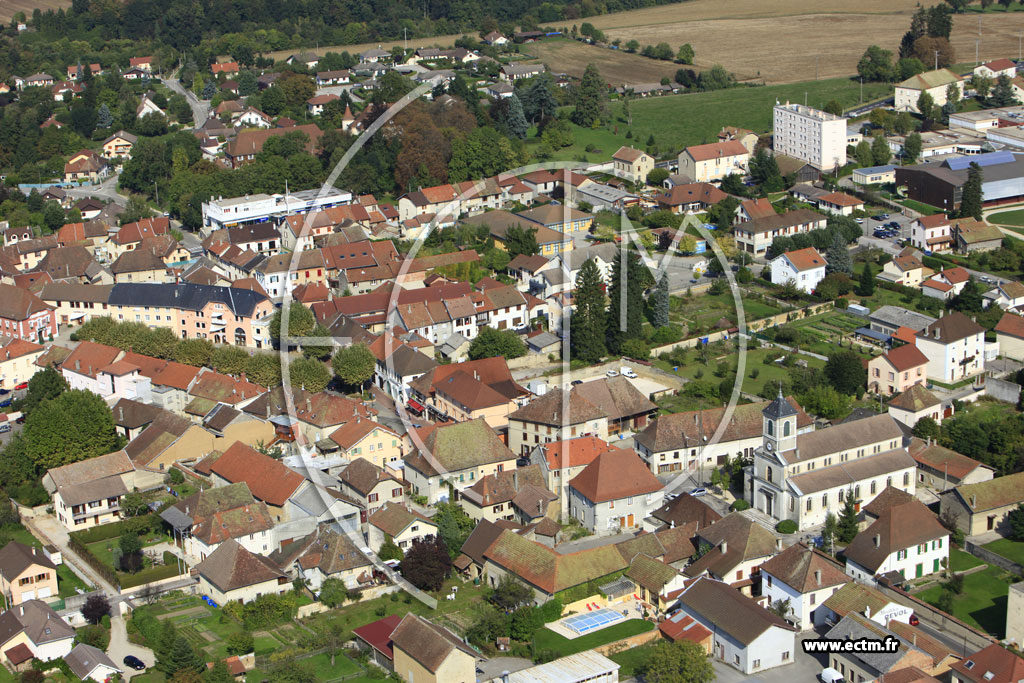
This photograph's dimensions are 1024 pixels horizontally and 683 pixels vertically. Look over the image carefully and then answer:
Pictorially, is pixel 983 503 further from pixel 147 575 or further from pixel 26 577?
pixel 26 577

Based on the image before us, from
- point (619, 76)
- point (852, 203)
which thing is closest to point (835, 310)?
point (852, 203)

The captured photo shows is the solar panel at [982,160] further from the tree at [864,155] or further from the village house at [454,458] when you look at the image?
the village house at [454,458]

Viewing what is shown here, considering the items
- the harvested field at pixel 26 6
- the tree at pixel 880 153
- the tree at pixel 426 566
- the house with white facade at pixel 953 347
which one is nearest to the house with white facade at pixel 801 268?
the house with white facade at pixel 953 347

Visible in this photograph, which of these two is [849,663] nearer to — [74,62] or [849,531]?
[849,531]

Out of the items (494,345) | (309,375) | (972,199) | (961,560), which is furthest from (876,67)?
(961,560)

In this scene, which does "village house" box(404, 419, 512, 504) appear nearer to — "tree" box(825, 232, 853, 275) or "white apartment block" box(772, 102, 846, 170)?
"tree" box(825, 232, 853, 275)
